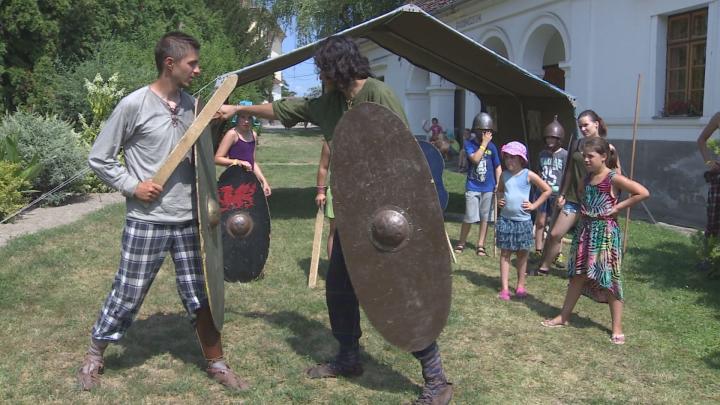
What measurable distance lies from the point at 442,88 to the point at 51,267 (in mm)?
14728

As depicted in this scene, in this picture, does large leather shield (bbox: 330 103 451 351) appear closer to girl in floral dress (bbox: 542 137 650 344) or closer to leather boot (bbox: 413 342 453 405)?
leather boot (bbox: 413 342 453 405)

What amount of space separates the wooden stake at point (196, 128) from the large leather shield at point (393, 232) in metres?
0.55

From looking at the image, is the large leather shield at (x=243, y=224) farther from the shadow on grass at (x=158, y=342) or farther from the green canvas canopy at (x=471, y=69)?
the green canvas canopy at (x=471, y=69)

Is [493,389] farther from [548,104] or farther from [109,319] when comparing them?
[548,104]

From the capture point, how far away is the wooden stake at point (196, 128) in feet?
9.75

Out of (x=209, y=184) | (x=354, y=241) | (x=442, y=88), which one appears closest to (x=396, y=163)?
(x=354, y=241)

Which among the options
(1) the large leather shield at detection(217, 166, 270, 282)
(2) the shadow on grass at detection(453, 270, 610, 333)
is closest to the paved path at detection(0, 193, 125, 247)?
(1) the large leather shield at detection(217, 166, 270, 282)

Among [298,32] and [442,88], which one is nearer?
[442,88]

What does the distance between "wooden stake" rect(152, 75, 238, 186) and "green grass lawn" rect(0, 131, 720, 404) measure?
3.83 feet

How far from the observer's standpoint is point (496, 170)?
672 cm

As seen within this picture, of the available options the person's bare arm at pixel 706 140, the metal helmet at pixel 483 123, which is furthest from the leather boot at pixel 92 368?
the person's bare arm at pixel 706 140

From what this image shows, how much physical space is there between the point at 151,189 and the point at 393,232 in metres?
1.14

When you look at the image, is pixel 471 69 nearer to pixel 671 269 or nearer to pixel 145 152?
pixel 671 269

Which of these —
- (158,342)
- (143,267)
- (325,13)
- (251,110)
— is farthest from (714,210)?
(325,13)
